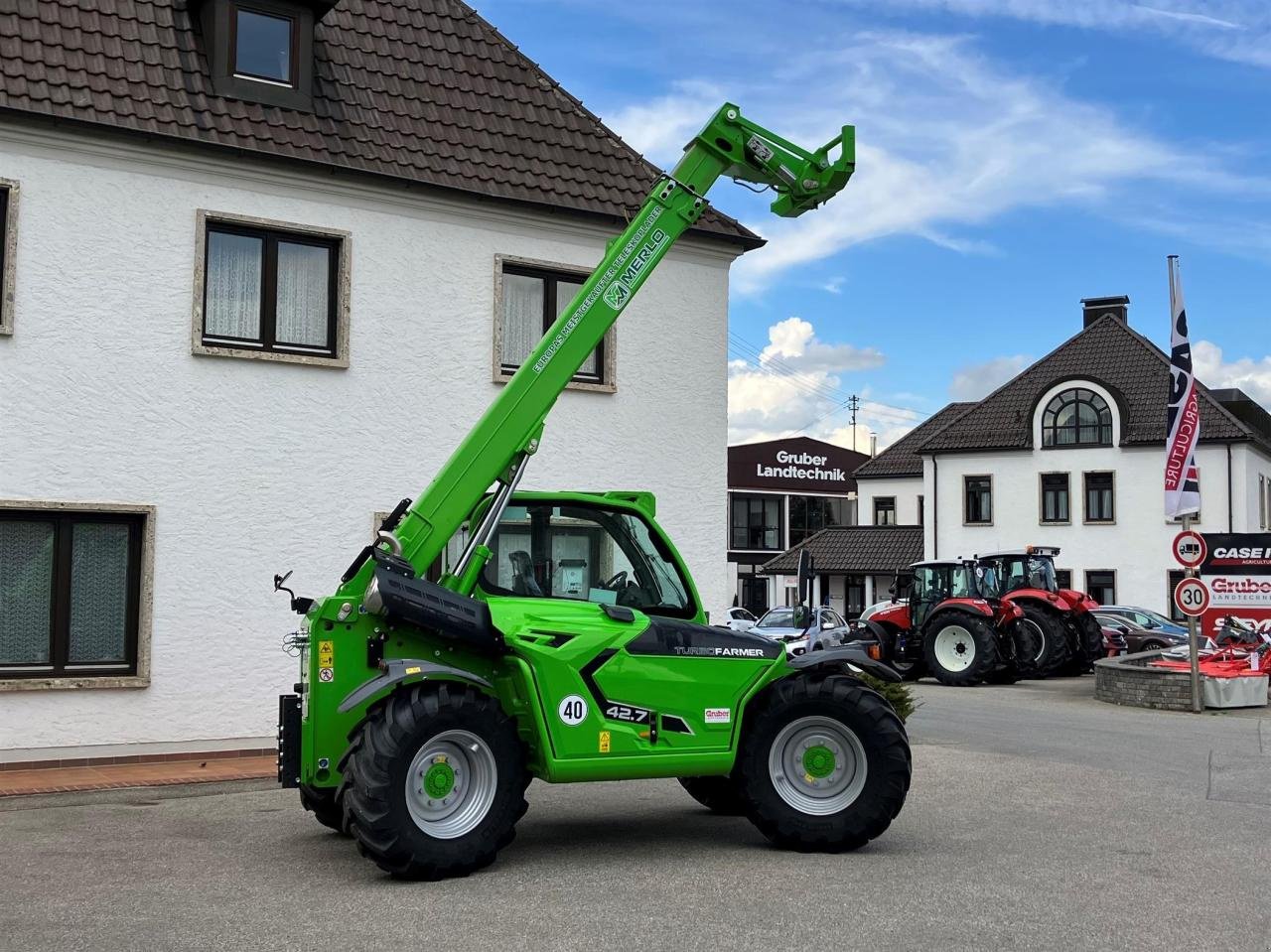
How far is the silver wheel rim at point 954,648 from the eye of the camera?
26828 millimetres

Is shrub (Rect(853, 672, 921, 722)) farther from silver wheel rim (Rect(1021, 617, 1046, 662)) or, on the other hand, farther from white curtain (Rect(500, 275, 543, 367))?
silver wheel rim (Rect(1021, 617, 1046, 662))

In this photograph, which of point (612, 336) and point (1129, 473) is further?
point (1129, 473)

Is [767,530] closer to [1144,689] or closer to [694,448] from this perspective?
[1144,689]

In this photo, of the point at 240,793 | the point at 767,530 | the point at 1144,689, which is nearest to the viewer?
the point at 240,793

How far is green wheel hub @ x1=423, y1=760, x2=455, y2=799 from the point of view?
25.8 feet

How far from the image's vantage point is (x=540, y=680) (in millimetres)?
8141

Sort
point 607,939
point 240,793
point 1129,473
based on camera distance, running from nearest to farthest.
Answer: point 607,939 → point 240,793 → point 1129,473

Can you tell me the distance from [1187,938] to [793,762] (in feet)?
9.10

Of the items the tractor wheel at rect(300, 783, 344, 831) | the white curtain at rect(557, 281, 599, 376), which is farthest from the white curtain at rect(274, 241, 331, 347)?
the tractor wheel at rect(300, 783, 344, 831)

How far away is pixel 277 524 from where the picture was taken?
44.6 ft

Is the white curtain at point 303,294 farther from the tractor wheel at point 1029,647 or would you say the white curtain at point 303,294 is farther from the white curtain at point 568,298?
the tractor wheel at point 1029,647

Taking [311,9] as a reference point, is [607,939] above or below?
below

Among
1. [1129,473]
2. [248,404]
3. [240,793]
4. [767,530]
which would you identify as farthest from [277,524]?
[767,530]

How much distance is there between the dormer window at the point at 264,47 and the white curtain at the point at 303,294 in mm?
1793
